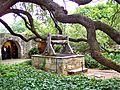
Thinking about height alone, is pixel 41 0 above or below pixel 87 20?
above

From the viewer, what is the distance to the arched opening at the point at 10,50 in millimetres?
19375

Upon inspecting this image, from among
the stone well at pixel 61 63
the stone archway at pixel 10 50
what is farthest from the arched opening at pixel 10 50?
the stone well at pixel 61 63

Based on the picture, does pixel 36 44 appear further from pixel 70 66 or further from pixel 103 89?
pixel 103 89

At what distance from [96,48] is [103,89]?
6.65 ft

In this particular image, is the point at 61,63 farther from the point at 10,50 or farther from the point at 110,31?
the point at 10,50

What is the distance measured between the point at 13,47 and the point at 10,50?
1.10 ft

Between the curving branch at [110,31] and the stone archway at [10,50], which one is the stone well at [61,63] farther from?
the stone archway at [10,50]

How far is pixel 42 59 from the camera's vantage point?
39.0 ft

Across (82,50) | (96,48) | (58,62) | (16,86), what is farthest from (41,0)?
(82,50)

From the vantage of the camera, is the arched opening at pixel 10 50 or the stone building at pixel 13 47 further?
the arched opening at pixel 10 50

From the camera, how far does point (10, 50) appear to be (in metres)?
19.6

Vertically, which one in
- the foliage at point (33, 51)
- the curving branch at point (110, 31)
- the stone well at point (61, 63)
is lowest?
the stone well at point (61, 63)

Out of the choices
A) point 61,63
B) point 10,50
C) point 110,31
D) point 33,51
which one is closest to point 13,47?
point 10,50

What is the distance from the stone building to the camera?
17.9 m
